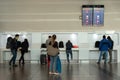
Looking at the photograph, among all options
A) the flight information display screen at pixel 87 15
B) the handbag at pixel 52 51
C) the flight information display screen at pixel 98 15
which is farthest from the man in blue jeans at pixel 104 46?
the handbag at pixel 52 51

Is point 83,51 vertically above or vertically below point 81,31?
below

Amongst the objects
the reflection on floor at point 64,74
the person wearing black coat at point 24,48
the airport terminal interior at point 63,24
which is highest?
the airport terminal interior at point 63,24

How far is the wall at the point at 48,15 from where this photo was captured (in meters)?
26.2

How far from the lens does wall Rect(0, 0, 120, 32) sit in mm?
26219

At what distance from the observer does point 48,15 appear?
26.3 m

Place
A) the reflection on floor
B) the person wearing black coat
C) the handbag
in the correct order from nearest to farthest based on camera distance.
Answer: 1. the reflection on floor
2. the handbag
3. the person wearing black coat

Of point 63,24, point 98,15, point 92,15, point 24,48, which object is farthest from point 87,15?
point 24,48

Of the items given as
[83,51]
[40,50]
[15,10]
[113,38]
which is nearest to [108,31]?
[113,38]

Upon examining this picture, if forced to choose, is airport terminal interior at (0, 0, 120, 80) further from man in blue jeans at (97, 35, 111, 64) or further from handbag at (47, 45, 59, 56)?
handbag at (47, 45, 59, 56)

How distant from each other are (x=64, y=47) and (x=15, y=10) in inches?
196

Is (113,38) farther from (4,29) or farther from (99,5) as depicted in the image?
(4,29)

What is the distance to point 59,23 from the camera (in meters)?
26.3

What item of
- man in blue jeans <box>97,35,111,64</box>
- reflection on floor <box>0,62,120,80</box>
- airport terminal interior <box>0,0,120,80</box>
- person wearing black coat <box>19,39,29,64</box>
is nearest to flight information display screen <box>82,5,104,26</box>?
airport terminal interior <box>0,0,120,80</box>

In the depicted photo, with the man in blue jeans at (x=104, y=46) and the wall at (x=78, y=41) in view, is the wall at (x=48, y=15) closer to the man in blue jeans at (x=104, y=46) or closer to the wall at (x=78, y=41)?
the wall at (x=78, y=41)
